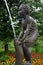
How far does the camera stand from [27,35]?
264 inches

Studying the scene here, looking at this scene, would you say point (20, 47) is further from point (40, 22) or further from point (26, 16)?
point (40, 22)

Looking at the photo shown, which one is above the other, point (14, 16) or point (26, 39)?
point (26, 39)

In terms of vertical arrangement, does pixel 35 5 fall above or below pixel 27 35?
below

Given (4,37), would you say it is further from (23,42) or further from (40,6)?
(23,42)

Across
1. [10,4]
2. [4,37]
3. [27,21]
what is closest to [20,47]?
[27,21]

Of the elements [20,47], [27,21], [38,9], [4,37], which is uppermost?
[27,21]

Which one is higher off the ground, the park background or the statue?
the statue

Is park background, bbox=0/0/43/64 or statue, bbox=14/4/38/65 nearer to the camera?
statue, bbox=14/4/38/65

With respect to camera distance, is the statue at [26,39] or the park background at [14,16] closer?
the statue at [26,39]

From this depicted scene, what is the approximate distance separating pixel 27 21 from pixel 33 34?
0.32 m

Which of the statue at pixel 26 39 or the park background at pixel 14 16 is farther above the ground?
the statue at pixel 26 39

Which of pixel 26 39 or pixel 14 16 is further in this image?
pixel 14 16

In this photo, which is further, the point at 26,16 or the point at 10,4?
the point at 10,4

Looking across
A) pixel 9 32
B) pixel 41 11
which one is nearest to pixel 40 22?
pixel 41 11
